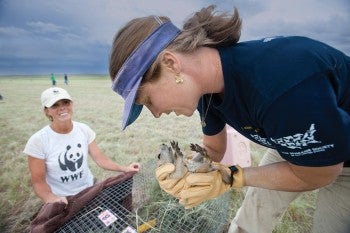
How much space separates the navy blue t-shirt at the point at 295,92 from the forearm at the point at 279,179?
108 millimetres

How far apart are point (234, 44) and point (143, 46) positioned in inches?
12.2

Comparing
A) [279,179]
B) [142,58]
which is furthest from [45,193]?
[279,179]

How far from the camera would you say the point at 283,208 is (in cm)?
149

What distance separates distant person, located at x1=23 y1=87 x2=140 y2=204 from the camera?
6.14 ft

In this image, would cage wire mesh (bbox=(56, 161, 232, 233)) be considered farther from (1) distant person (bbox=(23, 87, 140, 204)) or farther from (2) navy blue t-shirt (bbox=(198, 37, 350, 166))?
(2) navy blue t-shirt (bbox=(198, 37, 350, 166))

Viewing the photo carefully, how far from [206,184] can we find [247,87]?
16.2 inches

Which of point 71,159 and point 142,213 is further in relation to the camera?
point 71,159

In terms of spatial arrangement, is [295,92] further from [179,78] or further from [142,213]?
[142,213]

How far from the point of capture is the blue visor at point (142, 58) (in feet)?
2.79

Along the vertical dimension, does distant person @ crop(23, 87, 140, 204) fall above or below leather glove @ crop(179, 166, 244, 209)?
below

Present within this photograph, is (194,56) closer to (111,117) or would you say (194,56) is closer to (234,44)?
(234,44)

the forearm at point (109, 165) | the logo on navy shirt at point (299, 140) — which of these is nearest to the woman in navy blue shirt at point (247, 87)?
the logo on navy shirt at point (299, 140)

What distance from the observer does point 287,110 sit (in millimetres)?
727

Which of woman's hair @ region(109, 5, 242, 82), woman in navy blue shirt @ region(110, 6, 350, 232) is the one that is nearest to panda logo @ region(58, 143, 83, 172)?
woman in navy blue shirt @ region(110, 6, 350, 232)
